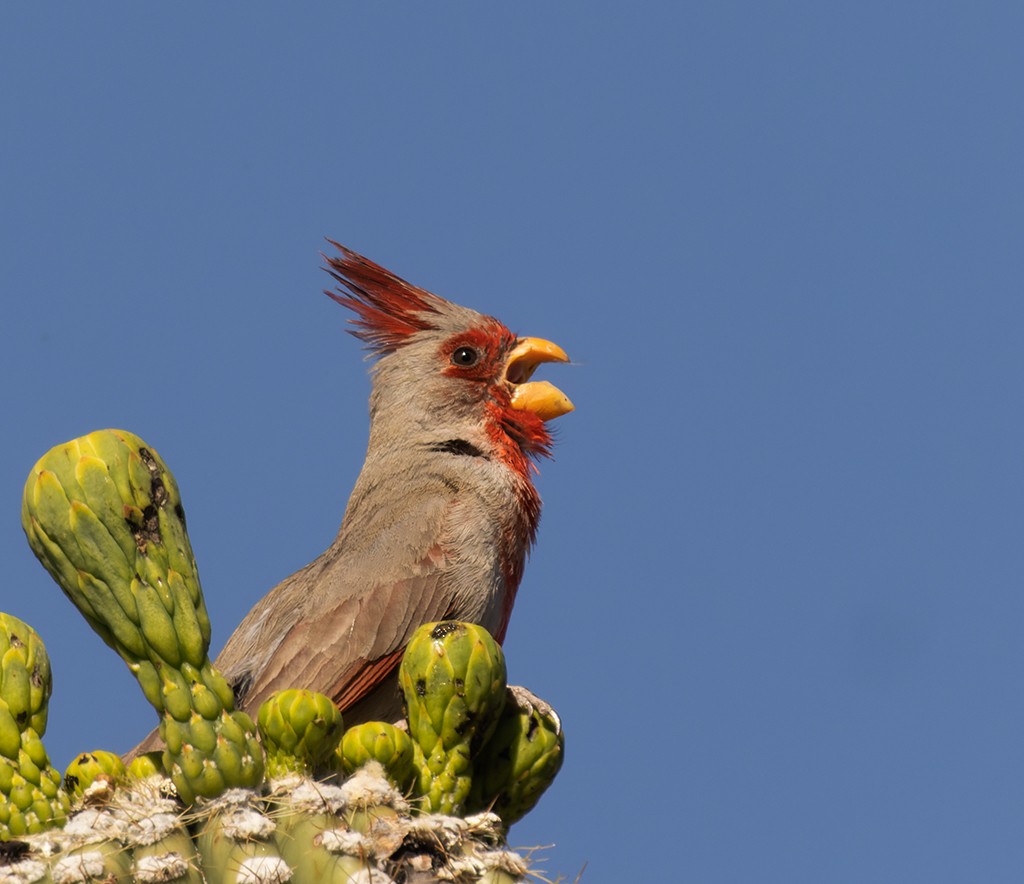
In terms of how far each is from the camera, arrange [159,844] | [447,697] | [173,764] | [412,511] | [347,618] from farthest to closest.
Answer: [412,511] < [347,618] < [447,697] < [173,764] < [159,844]

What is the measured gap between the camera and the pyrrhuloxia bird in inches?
275

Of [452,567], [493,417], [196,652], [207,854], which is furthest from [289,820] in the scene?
[493,417]

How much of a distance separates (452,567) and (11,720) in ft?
10.1

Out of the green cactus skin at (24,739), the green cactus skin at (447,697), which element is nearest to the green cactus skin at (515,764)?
the green cactus skin at (447,697)

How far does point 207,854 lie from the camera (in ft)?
13.4

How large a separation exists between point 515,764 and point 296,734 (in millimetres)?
1017

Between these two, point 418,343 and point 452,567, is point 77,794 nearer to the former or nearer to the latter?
point 452,567

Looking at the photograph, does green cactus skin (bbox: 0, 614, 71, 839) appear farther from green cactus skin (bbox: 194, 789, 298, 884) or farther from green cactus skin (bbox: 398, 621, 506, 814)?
Answer: green cactus skin (bbox: 398, 621, 506, 814)

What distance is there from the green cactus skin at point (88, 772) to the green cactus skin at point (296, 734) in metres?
0.41

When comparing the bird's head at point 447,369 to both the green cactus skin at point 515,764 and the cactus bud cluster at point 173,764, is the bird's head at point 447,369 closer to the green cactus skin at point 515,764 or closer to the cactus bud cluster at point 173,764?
the green cactus skin at point 515,764

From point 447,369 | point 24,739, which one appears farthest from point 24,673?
point 447,369

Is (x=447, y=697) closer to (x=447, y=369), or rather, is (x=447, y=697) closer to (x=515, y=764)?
(x=515, y=764)

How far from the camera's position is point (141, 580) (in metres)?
4.32

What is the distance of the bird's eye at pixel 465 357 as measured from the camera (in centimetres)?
857
